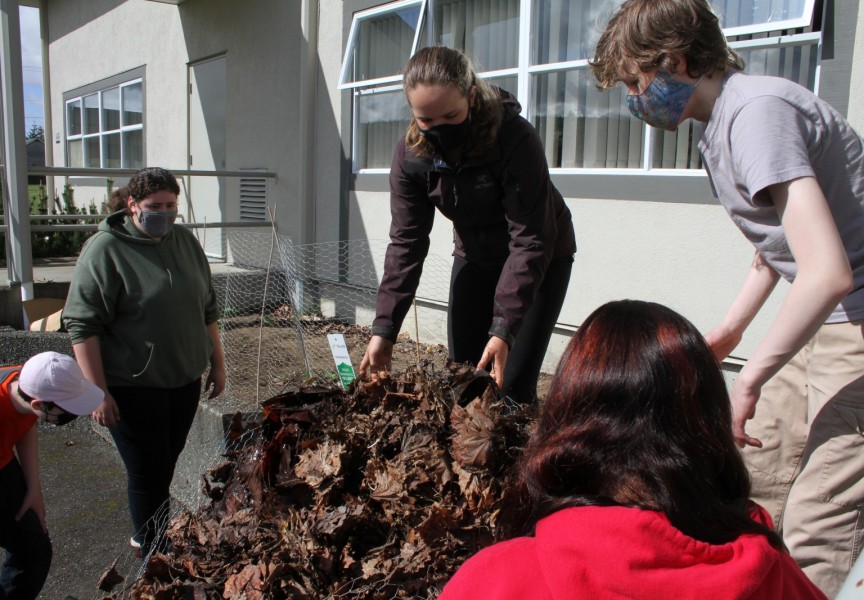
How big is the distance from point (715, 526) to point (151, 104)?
41.9 feet

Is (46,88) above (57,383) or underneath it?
above

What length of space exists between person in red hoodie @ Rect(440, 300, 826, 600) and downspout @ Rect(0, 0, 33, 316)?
7.18 metres

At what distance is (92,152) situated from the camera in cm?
1545

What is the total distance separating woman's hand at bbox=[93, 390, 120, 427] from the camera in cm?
330

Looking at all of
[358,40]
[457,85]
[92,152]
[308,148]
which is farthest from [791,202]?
[92,152]

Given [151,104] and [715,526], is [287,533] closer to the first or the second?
[715,526]

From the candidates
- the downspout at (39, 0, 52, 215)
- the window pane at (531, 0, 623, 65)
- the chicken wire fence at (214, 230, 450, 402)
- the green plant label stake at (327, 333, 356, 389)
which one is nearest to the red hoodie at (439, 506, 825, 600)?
the green plant label stake at (327, 333, 356, 389)

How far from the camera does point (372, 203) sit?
778 cm

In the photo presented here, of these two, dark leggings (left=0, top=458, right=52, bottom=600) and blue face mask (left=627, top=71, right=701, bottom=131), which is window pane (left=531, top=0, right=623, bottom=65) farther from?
dark leggings (left=0, top=458, right=52, bottom=600)

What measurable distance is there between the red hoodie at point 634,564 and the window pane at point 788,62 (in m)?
3.94

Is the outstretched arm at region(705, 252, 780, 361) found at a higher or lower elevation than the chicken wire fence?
higher

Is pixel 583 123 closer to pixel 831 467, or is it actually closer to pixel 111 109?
pixel 831 467

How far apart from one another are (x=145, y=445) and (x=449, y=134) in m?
2.07

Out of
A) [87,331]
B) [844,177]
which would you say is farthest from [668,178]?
[87,331]
